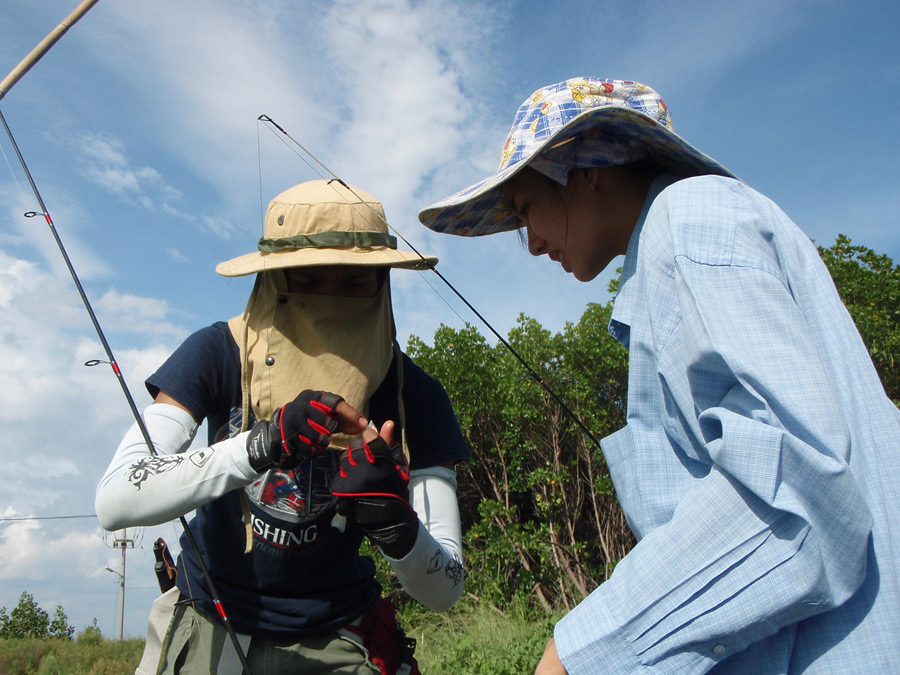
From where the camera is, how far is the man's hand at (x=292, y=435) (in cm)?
205

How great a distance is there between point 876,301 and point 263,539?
8.38 m

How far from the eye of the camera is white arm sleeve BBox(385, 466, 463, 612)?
7.40 feet

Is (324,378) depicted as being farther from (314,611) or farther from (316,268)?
(314,611)

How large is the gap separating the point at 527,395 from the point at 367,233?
5.63 meters

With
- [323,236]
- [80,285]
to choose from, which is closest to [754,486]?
[323,236]

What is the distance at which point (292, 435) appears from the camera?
2.05 m

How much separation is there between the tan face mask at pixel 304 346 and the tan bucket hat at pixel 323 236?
12cm

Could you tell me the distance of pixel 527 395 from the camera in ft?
25.9

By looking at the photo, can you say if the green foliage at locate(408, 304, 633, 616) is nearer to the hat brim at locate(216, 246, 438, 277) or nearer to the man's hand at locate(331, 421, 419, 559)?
the hat brim at locate(216, 246, 438, 277)

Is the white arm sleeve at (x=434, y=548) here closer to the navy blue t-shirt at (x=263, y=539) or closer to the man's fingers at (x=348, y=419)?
the navy blue t-shirt at (x=263, y=539)

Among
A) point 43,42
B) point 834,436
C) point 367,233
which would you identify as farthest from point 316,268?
point 43,42

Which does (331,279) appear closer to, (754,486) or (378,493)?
(378,493)

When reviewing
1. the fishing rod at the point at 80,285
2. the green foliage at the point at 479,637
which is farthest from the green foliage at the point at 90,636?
the fishing rod at the point at 80,285

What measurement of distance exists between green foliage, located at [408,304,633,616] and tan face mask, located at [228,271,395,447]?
5.20 m
